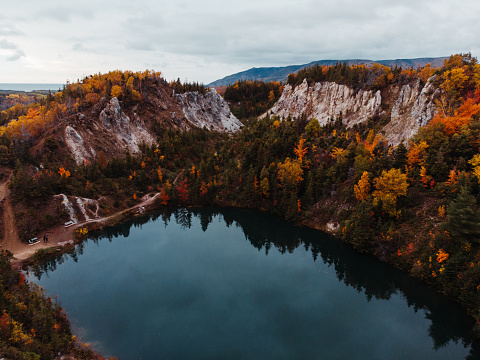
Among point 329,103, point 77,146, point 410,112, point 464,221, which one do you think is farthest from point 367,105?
point 77,146

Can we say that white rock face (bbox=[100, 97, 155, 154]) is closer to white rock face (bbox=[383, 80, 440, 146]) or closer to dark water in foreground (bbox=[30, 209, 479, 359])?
dark water in foreground (bbox=[30, 209, 479, 359])

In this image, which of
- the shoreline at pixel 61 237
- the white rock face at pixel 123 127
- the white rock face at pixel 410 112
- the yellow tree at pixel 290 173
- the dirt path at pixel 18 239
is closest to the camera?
the shoreline at pixel 61 237

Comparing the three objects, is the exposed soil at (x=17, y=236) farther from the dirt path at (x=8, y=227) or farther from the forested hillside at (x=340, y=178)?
the forested hillside at (x=340, y=178)

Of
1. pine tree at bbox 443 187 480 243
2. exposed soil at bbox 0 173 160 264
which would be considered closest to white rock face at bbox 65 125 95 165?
exposed soil at bbox 0 173 160 264

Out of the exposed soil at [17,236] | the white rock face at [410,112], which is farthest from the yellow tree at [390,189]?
the exposed soil at [17,236]

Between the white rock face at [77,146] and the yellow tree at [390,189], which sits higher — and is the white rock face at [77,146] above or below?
above

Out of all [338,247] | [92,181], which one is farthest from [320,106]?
[92,181]

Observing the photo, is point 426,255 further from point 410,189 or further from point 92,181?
point 92,181
